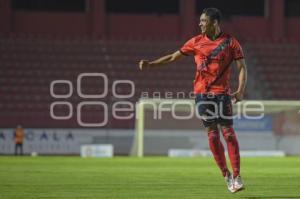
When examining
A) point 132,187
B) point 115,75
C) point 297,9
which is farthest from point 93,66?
point 132,187

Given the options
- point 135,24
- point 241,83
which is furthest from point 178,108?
point 241,83

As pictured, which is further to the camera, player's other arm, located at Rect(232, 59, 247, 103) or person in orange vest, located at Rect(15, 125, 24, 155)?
person in orange vest, located at Rect(15, 125, 24, 155)

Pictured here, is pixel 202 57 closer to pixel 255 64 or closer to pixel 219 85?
pixel 219 85

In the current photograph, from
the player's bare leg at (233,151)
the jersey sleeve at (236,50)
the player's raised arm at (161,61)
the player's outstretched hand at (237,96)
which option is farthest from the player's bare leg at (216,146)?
the player's raised arm at (161,61)

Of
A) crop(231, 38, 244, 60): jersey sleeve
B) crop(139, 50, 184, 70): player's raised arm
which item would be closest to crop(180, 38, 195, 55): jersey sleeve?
crop(139, 50, 184, 70): player's raised arm

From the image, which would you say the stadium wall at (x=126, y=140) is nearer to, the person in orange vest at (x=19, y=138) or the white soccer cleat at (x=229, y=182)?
the person in orange vest at (x=19, y=138)

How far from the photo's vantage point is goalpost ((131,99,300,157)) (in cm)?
2538

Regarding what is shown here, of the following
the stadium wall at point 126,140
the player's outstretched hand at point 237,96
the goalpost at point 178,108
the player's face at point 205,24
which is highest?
the player's face at point 205,24

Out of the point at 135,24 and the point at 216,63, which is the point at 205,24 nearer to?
the point at 216,63

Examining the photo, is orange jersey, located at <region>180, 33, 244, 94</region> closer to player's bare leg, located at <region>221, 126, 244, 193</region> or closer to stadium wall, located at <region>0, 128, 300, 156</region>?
player's bare leg, located at <region>221, 126, 244, 193</region>

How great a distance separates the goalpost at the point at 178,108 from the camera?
25.4 metres

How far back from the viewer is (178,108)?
25.9 metres

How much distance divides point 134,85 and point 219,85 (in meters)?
22.5

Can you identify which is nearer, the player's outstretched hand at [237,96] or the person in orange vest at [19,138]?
the player's outstretched hand at [237,96]
